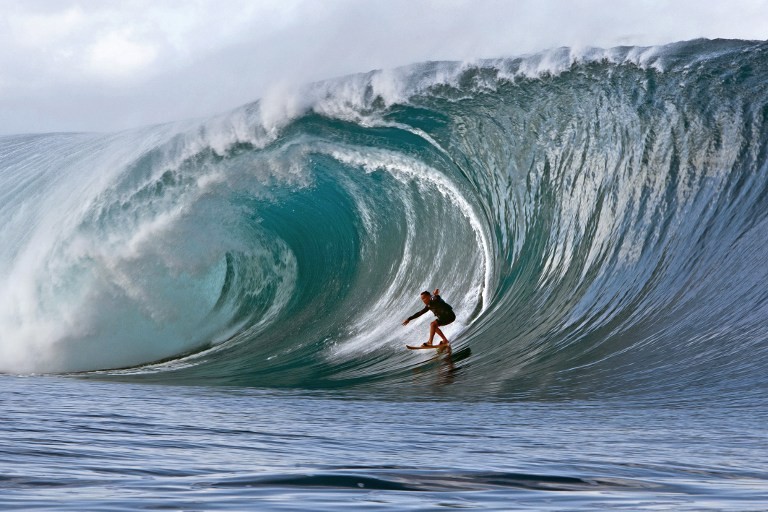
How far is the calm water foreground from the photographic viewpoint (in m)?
3.30

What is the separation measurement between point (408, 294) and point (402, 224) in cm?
150

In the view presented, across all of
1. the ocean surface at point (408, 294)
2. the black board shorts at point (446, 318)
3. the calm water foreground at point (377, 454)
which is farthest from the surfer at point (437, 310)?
the calm water foreground at point (377, 454)

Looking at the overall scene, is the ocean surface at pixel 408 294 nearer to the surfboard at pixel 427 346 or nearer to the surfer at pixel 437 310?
the surfboard at pixel 427 346

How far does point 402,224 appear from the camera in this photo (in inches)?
549

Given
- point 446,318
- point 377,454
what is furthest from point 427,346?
point 377,454

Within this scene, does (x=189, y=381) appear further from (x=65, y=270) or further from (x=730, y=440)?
(x=730, y=440)

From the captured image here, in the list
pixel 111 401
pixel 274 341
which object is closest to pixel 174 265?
pixel 274 341

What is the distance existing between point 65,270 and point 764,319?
8.51m

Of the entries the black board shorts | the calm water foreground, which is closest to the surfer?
the black board shorts

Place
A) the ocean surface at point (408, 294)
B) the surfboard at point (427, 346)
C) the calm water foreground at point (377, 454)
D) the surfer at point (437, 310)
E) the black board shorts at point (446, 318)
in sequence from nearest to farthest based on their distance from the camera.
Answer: the calm water foreground at point (377, 454), the ocean surface at point (408, 294), the surfboard at point (427, 346), the surfer at point (437, 310), the black board shorts at point (446, 318)

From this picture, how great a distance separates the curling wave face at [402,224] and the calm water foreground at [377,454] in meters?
2.73

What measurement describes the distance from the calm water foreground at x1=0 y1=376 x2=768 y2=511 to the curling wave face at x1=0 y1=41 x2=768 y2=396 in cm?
273

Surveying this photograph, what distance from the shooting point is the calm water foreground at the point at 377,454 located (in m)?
3.30

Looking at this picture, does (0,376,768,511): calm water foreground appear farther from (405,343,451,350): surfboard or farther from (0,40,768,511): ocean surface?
(405,343,451,350): surfboard
